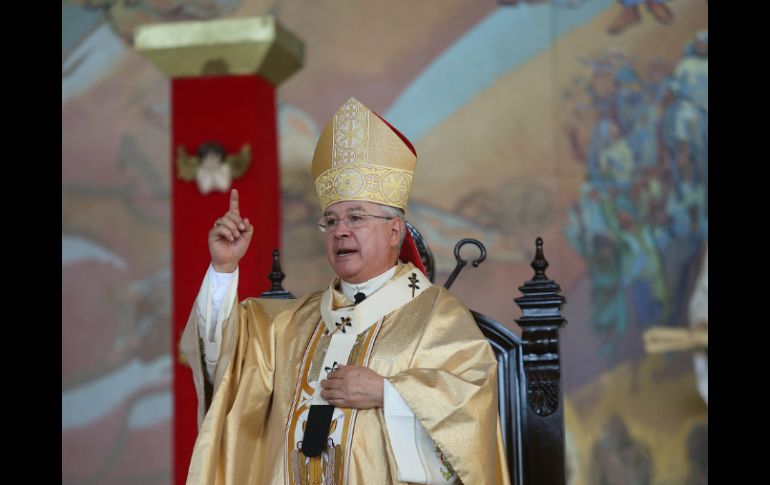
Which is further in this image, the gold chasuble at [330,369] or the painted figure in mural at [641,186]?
the painted figure in mural at [641,186]

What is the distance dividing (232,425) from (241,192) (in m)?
3.48

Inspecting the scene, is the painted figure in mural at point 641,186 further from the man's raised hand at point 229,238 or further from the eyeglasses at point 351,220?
the man's raised hand at point 229,238

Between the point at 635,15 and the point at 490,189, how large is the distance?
1645mm

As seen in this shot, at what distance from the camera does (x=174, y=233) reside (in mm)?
6363

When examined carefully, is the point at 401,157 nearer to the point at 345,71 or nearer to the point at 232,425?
the point at 232,425

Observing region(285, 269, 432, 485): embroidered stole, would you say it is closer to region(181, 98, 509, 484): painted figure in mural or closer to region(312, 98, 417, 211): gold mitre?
region(181, 98, 509, 484): painted figure in mural

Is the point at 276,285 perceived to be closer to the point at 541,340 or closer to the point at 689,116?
the point at 541,340

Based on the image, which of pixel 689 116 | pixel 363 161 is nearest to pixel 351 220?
pixel 363 161

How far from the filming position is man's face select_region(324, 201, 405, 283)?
3.19m

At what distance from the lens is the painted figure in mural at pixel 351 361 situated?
289 centimetres

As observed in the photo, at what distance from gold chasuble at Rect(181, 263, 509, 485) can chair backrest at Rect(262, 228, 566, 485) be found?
29 cm

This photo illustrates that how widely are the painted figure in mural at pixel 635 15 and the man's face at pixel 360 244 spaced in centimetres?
473

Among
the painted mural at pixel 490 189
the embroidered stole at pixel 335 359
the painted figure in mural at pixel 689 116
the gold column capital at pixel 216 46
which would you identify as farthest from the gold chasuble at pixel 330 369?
the painted figure in mural at pixel 689 116

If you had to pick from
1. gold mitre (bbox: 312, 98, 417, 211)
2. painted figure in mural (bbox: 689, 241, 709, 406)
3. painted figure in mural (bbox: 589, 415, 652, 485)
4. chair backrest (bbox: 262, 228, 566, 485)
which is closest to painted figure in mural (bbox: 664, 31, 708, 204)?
painted figure in mural (bbox: 689, 241, 709, 406)
